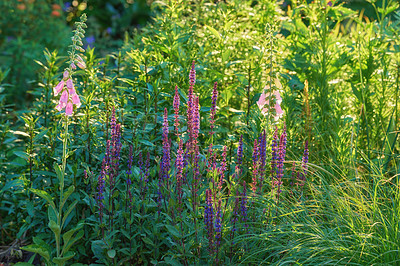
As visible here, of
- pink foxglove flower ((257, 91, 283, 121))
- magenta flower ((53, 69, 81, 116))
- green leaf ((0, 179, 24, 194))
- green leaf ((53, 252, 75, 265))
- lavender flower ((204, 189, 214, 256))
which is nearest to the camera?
lavender flower ((204, 189, 214, 256))

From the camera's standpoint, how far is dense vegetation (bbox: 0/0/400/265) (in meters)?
2.55

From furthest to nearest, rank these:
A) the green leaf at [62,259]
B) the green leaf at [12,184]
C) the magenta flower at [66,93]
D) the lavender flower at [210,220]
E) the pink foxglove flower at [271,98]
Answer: the green leaf at [12,184] < the pink foxglove flower at [271,98] < the green leaf at [62,259] < the magenta flower at [66,93] < the lavender flower at [210,220]

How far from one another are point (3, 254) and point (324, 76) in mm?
2997

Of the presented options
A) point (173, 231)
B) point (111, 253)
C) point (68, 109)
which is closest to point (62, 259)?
point (111, 253)

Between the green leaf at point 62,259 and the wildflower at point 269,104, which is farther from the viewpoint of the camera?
the wildflower at point 269,104

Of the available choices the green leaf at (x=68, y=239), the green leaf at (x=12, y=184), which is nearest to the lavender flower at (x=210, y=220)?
the green leaf at (x=68, y=239)

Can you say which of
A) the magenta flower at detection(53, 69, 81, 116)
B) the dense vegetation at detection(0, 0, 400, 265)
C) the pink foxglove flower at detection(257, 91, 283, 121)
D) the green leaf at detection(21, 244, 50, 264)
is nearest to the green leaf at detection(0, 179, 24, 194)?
the dense vegetation at detection(0, 0, 400, 265)

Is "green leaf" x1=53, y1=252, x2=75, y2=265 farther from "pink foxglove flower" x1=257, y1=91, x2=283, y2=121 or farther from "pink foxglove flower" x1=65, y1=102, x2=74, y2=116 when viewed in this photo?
"pink foxglove flower" x1=257, y1=91, x2=283, y2=121

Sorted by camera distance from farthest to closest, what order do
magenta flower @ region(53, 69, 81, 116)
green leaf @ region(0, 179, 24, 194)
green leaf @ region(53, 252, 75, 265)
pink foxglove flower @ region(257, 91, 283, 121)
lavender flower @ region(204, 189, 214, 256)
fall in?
green leaf @ region(0, 179, 24, 194) → pink foxglove flower @ region(257, 91, 283, 121) → green leaf @ region(53, 252, 75, 265) → magenta flower @ region(53, 69, 81, 116) → lavender flower @ region(204, 189, 214, 256)

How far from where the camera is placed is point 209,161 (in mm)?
2908

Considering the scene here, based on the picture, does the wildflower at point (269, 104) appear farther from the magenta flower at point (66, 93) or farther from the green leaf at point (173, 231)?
the magenta flower at point (66, 93)

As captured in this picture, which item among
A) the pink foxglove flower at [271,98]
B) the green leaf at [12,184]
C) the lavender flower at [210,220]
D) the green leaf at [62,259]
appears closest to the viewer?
the lavender flower at [210,220]

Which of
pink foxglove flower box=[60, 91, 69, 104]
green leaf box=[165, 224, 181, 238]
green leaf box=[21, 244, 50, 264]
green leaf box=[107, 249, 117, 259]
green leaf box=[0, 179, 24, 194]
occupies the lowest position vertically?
green leaf box=[107, 249, 117, 259]

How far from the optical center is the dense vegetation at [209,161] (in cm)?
255
